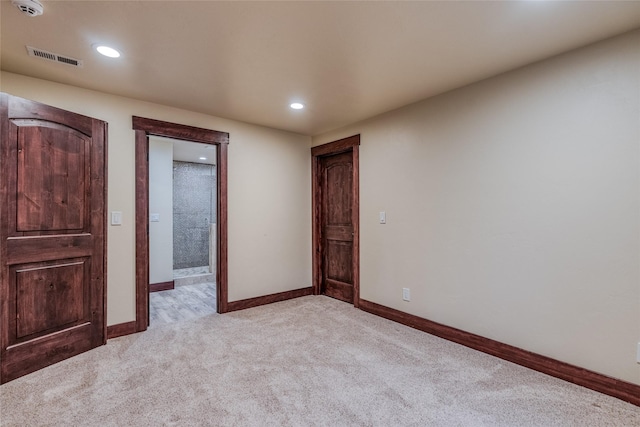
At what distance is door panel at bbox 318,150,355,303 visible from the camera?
4.12 m

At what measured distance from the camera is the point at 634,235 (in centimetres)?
191

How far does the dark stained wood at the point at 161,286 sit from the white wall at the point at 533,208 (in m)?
3.53

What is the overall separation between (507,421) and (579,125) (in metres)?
1.97

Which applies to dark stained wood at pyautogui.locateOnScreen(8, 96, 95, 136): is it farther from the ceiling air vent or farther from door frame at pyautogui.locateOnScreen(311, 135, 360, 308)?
door frame at pyautogui.locateOnScreen(311, 135, 360, 308)

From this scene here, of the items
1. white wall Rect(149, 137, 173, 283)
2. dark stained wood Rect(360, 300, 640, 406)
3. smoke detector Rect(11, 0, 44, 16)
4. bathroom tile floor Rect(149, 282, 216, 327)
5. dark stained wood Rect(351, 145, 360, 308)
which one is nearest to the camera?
smoke detector Rect(11, 0, 44, 16)

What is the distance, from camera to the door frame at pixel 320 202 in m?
3.88

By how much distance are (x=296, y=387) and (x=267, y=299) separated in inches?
79.4

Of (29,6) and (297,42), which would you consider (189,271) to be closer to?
(29,6)

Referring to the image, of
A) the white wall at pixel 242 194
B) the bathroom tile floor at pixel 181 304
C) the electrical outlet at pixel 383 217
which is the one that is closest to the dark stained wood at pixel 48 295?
the white wall at pixel 242 194

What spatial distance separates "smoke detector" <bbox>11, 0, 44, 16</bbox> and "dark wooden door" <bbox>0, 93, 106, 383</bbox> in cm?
81

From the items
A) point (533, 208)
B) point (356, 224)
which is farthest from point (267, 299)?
point (533, 208)

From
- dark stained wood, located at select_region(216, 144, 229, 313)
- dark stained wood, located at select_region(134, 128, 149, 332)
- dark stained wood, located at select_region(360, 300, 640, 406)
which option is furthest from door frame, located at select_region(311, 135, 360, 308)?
dark stained wood, located at select_region(134, 128, 149, 332)

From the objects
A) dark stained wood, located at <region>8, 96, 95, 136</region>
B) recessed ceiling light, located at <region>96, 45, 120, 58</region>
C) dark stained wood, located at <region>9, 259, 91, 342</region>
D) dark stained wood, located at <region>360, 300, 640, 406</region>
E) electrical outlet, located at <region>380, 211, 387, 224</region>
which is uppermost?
recessed ceiling light, located at <region>96, 45, 120, 58</region>

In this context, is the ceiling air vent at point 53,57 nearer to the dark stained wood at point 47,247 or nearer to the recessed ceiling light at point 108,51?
the recessed ceiling light at point 108,51
